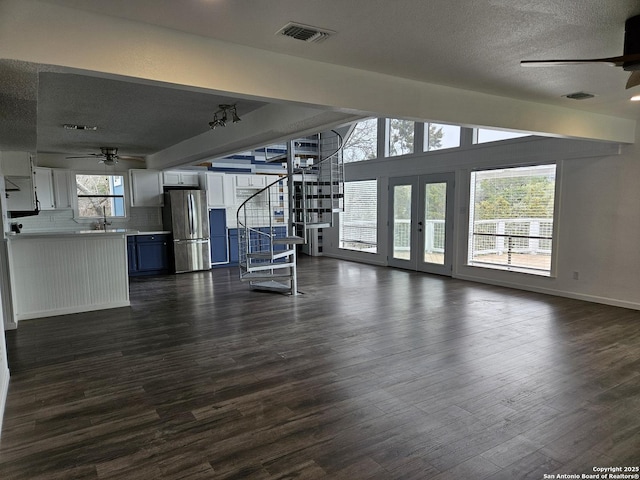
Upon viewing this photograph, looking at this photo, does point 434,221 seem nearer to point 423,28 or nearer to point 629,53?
point 629,53

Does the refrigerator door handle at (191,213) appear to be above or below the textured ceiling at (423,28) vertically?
below

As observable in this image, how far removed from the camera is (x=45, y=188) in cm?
788

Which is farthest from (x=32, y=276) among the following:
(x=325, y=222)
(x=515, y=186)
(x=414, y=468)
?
(x=515, y=186)

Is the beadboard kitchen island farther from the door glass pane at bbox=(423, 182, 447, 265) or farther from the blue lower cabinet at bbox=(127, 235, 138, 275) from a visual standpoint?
the door glass pane at bbox=(423, 182, 447, 265)

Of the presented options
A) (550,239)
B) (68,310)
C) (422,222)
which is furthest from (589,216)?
(68,310)

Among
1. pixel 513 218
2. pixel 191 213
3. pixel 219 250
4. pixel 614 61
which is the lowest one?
pixel 219 250

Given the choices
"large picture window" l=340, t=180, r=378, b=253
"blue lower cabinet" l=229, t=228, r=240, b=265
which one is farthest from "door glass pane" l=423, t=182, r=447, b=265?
"blue lower cabinet" l=229, t=228, r=240, b=265

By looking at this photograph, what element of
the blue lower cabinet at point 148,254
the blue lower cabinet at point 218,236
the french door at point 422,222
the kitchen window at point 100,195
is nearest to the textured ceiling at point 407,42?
the french door at point 422,222

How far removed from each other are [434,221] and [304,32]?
619 centimetres

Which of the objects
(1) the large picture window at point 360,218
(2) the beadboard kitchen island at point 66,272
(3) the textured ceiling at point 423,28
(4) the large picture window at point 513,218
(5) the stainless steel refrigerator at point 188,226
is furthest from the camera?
(1) the large picture window at point 360,218

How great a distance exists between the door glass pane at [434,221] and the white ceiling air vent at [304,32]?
5781mm

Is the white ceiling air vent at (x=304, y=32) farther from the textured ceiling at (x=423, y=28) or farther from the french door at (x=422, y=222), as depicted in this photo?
the french door at (x=422, y=222)

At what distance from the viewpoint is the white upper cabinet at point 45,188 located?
7.77 meters

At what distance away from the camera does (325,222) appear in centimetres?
712
